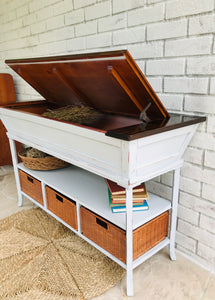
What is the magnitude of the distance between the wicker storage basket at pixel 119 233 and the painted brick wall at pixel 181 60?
202 mm

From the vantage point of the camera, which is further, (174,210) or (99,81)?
(174,210)

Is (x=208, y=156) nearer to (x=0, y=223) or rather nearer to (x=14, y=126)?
(x=14, y=126)

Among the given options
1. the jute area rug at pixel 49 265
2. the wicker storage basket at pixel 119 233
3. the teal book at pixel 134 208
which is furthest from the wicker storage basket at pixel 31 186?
the teal book at pixel 134 208

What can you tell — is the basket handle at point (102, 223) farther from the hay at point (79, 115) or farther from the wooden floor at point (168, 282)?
the hay at point (79, 115)

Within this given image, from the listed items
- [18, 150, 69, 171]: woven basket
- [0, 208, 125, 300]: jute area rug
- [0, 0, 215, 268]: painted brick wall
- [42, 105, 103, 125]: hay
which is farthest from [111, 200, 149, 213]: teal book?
[18, 150, 69, 171]: woven basket

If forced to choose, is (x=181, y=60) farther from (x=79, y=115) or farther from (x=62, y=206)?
(x=62, y=206)

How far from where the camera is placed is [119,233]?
140 cm

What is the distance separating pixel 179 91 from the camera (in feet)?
4.96

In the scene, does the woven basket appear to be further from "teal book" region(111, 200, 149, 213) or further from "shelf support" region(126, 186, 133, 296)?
"shelf support" region(126, 186, 133, 296)

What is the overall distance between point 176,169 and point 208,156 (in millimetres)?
192

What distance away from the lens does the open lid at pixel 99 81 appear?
1.17m

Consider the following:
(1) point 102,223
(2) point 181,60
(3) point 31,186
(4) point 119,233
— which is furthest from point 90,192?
(2) point 181,60

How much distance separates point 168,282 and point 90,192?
705mm

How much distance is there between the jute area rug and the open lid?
3.16 feet
